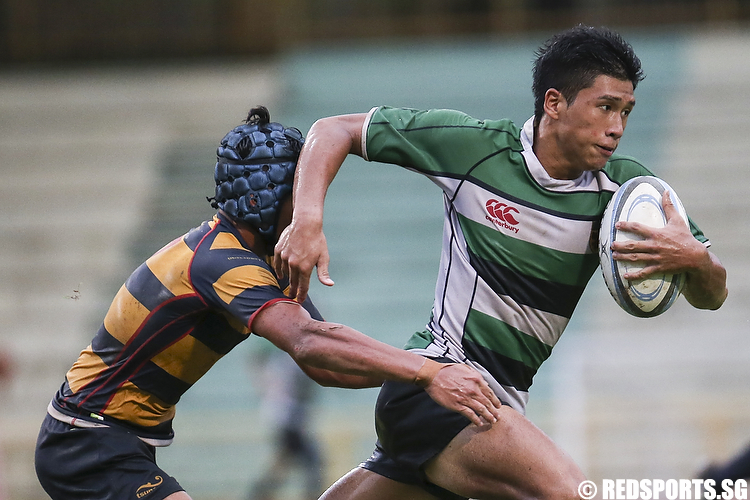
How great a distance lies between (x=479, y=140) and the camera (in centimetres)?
357

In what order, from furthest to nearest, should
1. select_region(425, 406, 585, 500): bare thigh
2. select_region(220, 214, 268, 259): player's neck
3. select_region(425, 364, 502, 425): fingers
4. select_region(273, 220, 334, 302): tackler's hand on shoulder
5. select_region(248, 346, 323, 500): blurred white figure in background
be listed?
select_region(248, 346, 323, 500): blurred white figure in background → select_region(220, 214, 268, 259): player's neck → select_region(273, 220, 334, 302): tackler's hand on shoulder → select_region(425, 406, 585, 500): bare thigh → select_region(425, 364, 502, 425): fingers

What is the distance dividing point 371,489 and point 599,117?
1.58 meters

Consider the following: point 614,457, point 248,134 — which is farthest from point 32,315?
point 248,134

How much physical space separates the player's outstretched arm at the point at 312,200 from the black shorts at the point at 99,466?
0.82m

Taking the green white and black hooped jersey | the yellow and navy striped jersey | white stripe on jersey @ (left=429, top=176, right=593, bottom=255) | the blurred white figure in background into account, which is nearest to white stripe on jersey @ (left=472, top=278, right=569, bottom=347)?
the green white and black hooped jersey

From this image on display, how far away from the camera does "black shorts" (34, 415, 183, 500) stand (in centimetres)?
345

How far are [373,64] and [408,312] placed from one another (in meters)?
4.40

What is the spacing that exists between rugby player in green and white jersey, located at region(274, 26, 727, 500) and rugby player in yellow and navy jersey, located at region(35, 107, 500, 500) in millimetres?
171

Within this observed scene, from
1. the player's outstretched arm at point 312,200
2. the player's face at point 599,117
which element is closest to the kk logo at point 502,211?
the player's face at point 599,117

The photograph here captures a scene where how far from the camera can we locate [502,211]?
352cm

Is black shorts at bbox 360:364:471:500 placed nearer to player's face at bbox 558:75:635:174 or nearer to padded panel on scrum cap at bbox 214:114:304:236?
padded panel on scrum cap at bbox 214:114:304:236

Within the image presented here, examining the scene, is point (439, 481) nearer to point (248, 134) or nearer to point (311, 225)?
point (311, 225)

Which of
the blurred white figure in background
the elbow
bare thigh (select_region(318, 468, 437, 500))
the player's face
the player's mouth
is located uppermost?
the player's face

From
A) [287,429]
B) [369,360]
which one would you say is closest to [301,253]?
[369,360]
